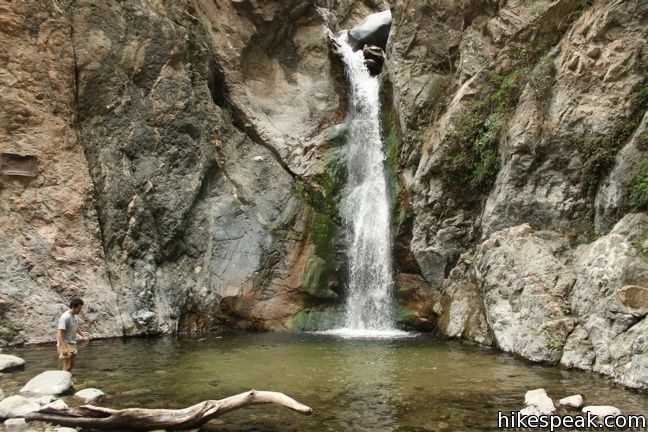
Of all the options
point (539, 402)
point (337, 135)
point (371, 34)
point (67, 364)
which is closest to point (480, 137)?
point (337, 135)

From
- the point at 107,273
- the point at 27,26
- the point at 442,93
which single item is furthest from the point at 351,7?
the point at 107,273

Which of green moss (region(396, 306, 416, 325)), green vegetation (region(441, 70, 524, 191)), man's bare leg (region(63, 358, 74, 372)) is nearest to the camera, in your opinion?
man's bare leg (region(63, 358, 74, 372))

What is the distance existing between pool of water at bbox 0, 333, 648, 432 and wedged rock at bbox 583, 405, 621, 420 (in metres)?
0.36

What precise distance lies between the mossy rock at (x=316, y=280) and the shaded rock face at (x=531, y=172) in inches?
127

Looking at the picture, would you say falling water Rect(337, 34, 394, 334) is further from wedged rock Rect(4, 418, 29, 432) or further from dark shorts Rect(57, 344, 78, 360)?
wedged rock Rect(4, 418, 29, 432)

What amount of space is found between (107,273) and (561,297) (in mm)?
12011

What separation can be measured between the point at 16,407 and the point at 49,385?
1.24m

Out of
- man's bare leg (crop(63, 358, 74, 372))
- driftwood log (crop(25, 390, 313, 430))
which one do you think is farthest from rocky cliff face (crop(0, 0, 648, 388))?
Answer: driftwood log (crop(25, 390, 313, 430))

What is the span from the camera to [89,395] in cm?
775

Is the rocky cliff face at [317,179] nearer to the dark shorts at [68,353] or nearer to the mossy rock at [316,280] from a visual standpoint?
the mossy rock at [316,280]

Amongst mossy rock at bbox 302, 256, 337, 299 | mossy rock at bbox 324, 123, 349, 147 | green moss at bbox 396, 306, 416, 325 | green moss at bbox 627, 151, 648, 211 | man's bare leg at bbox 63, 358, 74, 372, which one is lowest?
man's bare leg at bbox 63, 358, 74, 372

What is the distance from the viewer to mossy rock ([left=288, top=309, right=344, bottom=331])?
1677cm

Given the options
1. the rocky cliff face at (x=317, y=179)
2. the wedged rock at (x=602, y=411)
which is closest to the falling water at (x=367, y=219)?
the rocky cliff face at (x=317, y=179)

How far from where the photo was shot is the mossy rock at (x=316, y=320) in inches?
660
